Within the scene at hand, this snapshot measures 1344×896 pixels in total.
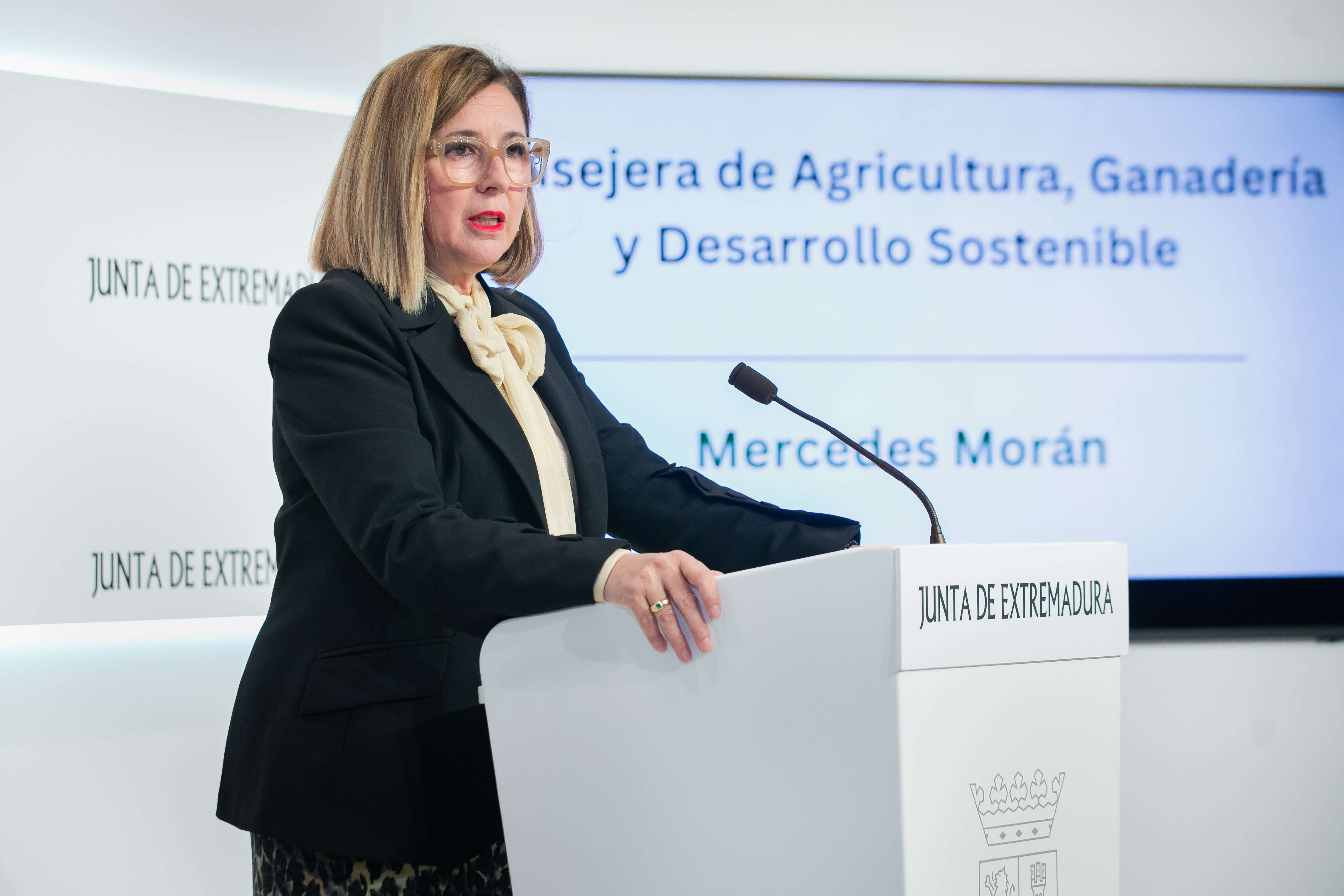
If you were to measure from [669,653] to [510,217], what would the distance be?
71cm

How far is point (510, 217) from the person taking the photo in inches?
56.0

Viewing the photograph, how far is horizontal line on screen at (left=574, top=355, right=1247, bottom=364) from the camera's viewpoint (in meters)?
2.67

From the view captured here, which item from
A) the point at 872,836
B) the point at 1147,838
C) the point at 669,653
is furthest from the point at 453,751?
the point at 1147,838

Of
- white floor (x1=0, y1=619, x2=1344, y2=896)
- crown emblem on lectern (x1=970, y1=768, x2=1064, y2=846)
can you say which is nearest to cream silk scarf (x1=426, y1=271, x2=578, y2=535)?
→ crown emblem on lectern (x1=970, y1=768, x2=1064, y2=846)

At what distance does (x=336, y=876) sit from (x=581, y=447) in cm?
58

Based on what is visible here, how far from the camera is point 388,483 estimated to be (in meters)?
1.08

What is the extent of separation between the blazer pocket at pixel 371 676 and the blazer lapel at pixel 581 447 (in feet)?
0.85

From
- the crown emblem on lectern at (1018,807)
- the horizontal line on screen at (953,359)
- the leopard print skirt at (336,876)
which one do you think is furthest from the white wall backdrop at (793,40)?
the crown emblem on lectern at (1018,807)

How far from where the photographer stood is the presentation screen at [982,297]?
2.69 meters

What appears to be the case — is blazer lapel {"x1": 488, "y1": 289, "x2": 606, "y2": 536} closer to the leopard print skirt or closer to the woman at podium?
the woman at podium

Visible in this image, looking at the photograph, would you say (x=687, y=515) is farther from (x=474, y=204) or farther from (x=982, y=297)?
(x=982, y=297)

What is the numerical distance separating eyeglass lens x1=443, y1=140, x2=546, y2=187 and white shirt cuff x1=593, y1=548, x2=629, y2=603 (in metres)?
0.63

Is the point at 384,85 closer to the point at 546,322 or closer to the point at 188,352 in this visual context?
the point at 546,322

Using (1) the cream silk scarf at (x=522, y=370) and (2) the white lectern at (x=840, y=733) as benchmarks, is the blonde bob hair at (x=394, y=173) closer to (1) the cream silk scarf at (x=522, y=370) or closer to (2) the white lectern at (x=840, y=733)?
(1) the cream silk scarf at (x=522, y=370)
